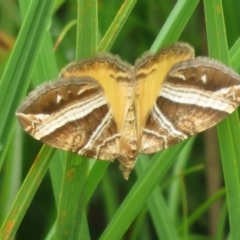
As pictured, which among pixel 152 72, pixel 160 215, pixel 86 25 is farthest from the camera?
pixel 160 215

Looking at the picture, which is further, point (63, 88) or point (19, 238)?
point (19, 238)

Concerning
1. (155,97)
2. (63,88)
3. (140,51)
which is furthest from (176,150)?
(140,51)

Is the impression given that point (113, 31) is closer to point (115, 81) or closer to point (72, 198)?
point (115, 81)

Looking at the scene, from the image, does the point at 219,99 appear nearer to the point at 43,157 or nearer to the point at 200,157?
the point at 43,157

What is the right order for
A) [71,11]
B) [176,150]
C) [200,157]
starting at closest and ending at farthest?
[176,150] < [71,11] < [200,157]

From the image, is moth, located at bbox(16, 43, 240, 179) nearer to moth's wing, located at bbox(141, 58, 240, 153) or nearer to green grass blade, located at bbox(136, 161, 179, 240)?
moth's wing, located at bbox(141, 58, 240, 153)

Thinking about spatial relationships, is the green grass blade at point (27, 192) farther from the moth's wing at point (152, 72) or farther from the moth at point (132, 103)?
the moth's wing at point (152, 72)

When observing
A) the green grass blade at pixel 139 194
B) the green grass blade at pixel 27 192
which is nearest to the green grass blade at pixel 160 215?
the green grass blade at pixel 139 194

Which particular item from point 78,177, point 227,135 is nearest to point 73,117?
point 78,177
